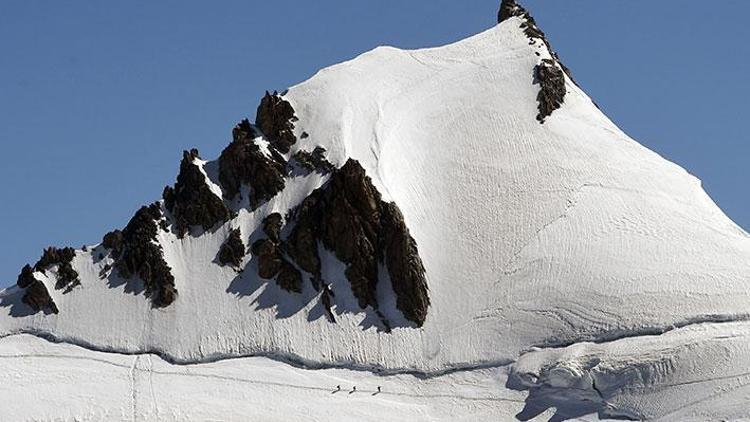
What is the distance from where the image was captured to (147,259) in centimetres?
9250

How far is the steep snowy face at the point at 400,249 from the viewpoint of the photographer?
289 feet

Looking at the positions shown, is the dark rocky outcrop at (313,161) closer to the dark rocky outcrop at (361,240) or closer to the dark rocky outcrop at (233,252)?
the dark rocky outcrop at (361,240)

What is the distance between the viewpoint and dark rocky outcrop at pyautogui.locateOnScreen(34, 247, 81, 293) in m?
93.0

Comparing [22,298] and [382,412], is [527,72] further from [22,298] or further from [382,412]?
[22,298]

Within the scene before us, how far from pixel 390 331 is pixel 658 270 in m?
15.8

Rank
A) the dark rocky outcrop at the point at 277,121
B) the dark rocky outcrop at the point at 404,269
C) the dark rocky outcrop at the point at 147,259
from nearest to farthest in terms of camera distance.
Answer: the dark rocky outcrop at the point at 404,269 → the dark rocky outcrop at the point at 147,259 → the dark rocky outcrop at the point at 277,121

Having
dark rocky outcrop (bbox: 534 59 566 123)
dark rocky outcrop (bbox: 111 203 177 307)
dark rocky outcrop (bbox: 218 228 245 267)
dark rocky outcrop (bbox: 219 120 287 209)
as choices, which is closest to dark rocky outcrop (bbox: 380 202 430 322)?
dark rocky outcrop (bbox: 219 120 287 209)

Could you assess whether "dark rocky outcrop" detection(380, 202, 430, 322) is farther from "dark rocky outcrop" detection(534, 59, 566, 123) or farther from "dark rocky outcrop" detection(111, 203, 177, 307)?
"dark rocky outcrop" detection(534, 59, 566, 123)

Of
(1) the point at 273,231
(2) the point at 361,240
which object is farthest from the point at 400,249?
(1) the point at 273,231

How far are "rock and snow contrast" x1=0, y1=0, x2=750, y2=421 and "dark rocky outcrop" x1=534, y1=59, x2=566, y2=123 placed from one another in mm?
219

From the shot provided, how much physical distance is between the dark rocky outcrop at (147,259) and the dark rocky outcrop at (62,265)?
8.44 ft

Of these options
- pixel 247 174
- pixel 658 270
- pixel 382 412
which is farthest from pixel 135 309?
pixel 658 270

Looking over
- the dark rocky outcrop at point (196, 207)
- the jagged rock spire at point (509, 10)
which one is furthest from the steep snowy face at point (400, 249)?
the jagged rock spire at point (509, 10)

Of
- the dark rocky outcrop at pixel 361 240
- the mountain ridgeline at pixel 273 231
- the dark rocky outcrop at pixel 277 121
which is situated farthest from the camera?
the dark rocky outcrop at pixel 277 121
